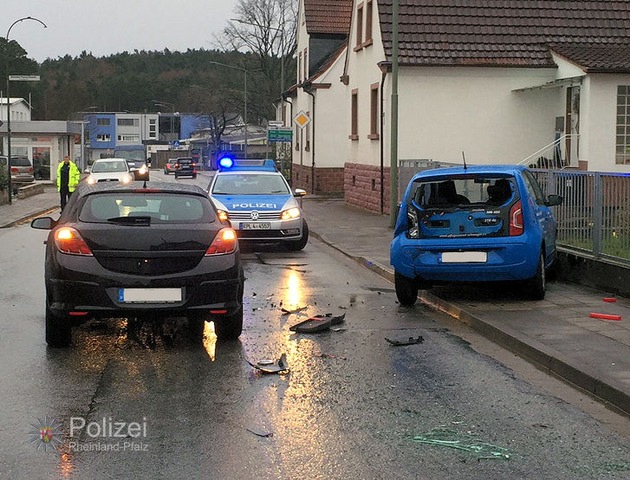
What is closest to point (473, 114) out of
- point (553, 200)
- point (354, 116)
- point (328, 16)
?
point (354, 116)

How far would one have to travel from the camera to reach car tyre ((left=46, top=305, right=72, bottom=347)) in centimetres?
819

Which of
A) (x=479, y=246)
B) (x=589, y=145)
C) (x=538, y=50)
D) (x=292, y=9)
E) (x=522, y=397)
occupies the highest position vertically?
(x=292, y=9)

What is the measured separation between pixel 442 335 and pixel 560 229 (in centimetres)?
453

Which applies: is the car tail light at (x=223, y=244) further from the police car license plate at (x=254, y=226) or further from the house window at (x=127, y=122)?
the house window at (x=127, y=122)

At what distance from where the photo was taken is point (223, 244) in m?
8.41

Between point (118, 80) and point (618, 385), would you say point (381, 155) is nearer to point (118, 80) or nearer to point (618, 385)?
point (618, 385)

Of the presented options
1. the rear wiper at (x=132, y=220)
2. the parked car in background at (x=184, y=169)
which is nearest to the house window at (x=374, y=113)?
the rear wiper at (x=132, y=220)

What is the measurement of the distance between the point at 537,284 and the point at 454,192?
4.65 feet

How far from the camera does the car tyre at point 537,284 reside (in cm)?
1061

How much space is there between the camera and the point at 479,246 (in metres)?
10.4

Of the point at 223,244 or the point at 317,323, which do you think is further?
the point at 317,323

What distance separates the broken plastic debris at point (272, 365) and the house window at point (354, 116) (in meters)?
24.7

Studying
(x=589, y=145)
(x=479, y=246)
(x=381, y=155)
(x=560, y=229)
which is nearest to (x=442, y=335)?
(x=479, y=246)

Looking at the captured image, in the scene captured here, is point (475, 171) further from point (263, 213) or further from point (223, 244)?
point (263, 213)
